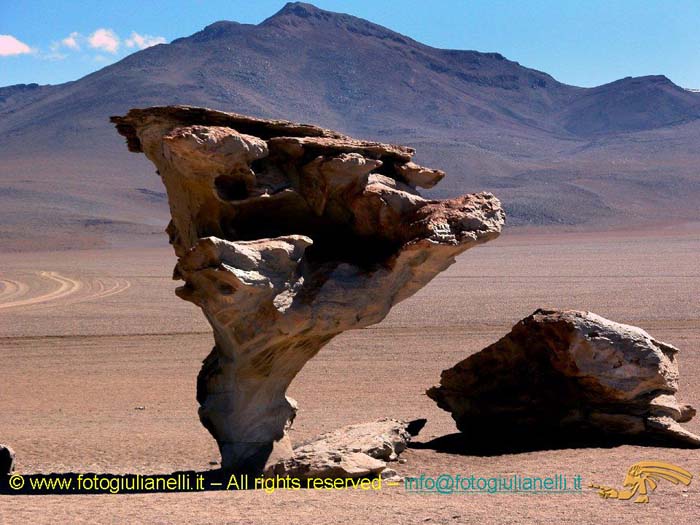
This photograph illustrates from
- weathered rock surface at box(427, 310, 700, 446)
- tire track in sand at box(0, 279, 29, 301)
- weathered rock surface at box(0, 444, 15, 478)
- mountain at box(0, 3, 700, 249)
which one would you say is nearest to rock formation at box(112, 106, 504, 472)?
weathered rock surface at box(427, 310, 700, 446)

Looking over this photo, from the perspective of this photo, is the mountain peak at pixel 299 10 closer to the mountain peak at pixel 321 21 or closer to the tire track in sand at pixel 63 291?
the mountain peak at pixel 321 21

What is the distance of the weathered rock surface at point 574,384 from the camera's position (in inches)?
406

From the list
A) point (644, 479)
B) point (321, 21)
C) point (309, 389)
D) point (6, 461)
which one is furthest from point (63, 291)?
point (321, 21)

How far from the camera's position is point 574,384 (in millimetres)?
10688

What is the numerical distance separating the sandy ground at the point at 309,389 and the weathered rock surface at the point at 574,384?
0.61 metres

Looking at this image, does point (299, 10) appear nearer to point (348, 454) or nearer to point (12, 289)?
point (12, 289)

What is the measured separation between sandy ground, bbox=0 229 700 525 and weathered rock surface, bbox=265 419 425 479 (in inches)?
10.7

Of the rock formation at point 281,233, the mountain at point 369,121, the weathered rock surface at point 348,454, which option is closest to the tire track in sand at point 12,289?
the rock formation at point 281,233

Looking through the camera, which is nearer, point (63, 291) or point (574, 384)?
point (574, 384)

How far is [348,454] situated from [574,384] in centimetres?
301

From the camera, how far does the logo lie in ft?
25.0

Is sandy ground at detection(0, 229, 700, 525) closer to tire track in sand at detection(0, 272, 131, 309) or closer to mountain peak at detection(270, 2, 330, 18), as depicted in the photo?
tire track in sand at detection(0, 272, 131, 309)

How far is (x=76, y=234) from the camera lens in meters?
68.8

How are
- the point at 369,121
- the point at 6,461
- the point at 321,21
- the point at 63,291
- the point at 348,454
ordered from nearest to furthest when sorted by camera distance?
1. the point at 348,454
2. the point at 6,461
3. the point at 63,291
4. the point at 369,121
5. the point at 321,21
